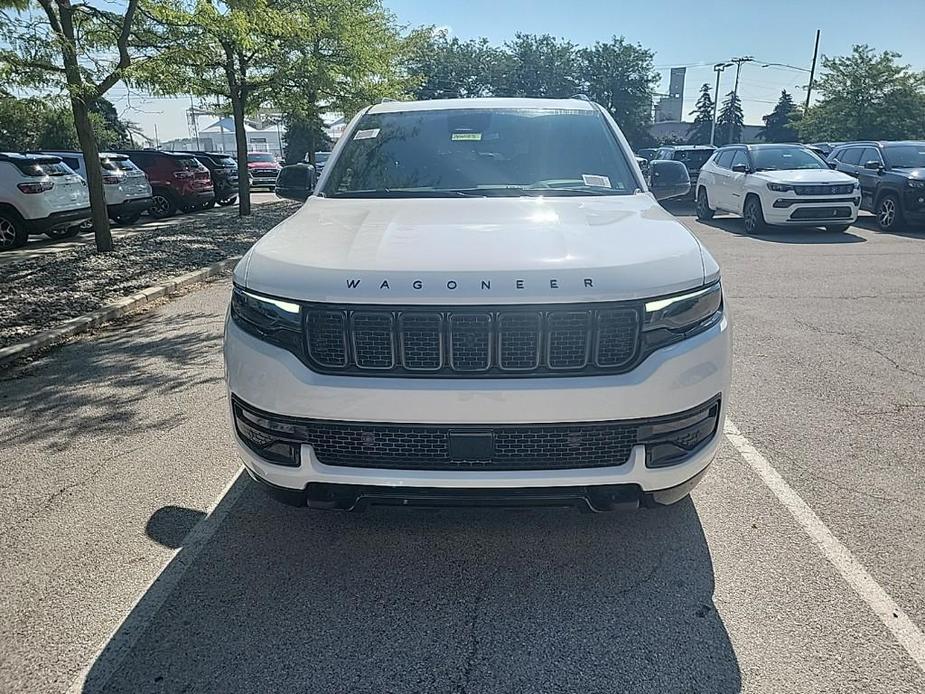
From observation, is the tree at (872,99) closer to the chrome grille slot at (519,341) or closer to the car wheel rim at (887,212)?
the car wheel rim at (887,212)

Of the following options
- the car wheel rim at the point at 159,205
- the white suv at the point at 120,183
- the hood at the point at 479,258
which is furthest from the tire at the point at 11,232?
the hood at the point at 479,258

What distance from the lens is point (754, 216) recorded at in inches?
561

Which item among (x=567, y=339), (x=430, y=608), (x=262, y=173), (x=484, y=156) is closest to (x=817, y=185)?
(x=484, y=156)

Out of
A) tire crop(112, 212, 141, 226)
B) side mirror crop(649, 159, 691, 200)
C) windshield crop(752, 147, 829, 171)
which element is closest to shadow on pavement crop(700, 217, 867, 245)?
windshield crop(752, 147, 829, 171)

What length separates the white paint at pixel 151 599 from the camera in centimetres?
246

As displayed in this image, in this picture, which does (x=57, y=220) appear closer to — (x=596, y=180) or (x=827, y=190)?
(x=596, y=180)

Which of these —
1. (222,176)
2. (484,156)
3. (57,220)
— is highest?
(484,156)

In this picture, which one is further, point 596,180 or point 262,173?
point 262,173

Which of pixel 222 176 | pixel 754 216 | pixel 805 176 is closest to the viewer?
pixel 805 176

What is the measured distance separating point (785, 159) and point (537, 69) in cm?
6327

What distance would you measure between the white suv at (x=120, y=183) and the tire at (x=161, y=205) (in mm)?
1738

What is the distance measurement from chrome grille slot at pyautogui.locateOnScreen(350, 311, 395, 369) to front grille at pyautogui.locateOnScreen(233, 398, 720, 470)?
228mm

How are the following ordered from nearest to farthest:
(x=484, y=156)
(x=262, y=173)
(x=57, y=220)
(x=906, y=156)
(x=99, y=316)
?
1. (x=484, y=156)
2. (x=99, y=316)
3. (x=57, y=220)
4. (x=906, y=156)
5. (x=262, y=173)

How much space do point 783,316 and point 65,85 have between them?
349 inches
